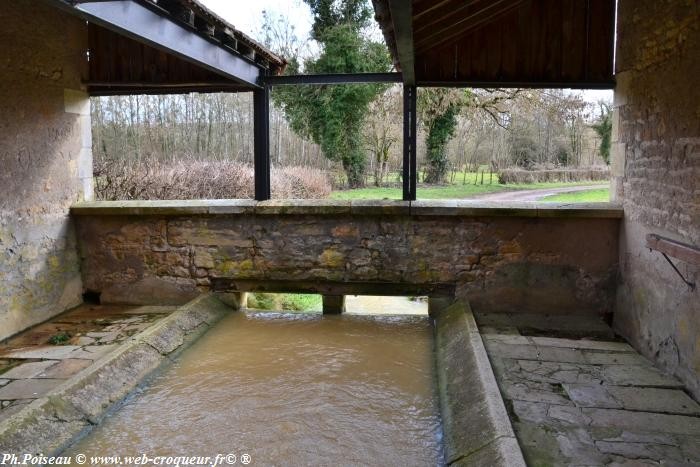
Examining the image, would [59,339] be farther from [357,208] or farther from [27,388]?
[357,208]

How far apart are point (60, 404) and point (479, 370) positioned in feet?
8.82

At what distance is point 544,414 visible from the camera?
327 cm

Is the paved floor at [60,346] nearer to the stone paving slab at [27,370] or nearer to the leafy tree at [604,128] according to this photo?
the stone paving slab at [27,370]

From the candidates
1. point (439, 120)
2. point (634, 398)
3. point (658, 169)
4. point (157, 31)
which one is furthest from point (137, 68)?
point (439, 120)

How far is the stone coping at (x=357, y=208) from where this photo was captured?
17.6 feet

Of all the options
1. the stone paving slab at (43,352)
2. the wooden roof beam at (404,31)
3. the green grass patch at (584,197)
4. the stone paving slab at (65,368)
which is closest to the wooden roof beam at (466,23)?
the wooden roof beam at (404,31)

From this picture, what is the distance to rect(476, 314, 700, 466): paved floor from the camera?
9.29 ft

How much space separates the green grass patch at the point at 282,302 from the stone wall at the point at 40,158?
221cm

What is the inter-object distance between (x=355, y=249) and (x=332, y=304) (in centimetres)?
71

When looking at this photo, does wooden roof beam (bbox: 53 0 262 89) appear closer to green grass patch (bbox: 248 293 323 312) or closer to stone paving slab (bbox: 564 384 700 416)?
green grass patch (bbox: 248 293 323 312)

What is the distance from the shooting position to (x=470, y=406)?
3.34 m

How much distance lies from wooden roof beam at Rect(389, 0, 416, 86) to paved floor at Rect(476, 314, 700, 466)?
243 centimetres

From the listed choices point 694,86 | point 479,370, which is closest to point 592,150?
point 694,86

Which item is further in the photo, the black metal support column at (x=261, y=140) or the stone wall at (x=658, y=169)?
the black metal support column at (x=261, y=140)
